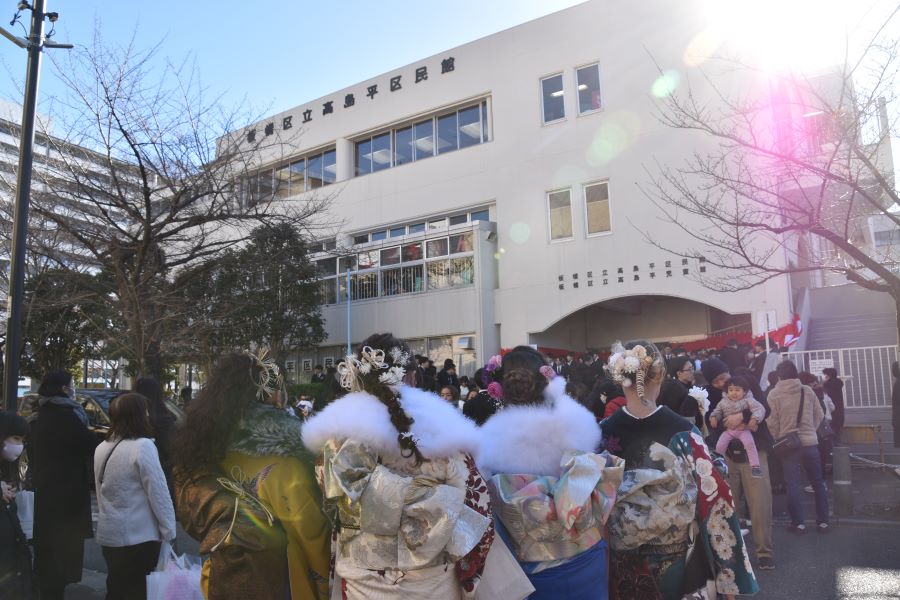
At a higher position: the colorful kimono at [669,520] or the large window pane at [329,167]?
the large window pane at [329,167]

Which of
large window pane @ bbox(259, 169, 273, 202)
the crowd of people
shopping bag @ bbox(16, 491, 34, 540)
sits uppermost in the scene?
large window pane @ bbox(259, 169, 273, 202)

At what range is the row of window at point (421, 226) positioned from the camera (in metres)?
20.9

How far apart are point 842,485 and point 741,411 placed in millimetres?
2566

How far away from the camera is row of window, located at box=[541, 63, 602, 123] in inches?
734

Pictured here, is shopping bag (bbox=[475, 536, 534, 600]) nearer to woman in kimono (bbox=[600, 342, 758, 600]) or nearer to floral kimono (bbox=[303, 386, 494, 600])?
floral kimono (bbox=[303, 386, 494, 600])

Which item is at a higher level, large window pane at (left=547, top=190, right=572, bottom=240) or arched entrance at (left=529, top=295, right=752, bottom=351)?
large window pane at (left=547, top=190, right=572, bottom=240)

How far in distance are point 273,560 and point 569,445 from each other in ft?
4.51

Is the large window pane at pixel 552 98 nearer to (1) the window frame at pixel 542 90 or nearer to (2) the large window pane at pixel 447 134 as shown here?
(1) the window frame at pixel 542 90

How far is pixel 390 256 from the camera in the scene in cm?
2233

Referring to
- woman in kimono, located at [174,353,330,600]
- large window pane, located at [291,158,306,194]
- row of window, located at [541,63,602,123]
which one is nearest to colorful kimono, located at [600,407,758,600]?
woman in kimono, located at [174,353,330,600]

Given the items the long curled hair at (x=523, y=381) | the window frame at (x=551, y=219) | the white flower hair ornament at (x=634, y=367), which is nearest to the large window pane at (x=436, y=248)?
the window frame at (x=551, y=219)

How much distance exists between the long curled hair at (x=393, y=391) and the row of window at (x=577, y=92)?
55.7ft

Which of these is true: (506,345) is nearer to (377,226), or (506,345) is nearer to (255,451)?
(377,226)

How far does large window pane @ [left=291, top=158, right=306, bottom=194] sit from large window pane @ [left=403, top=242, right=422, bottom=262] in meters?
6.14
